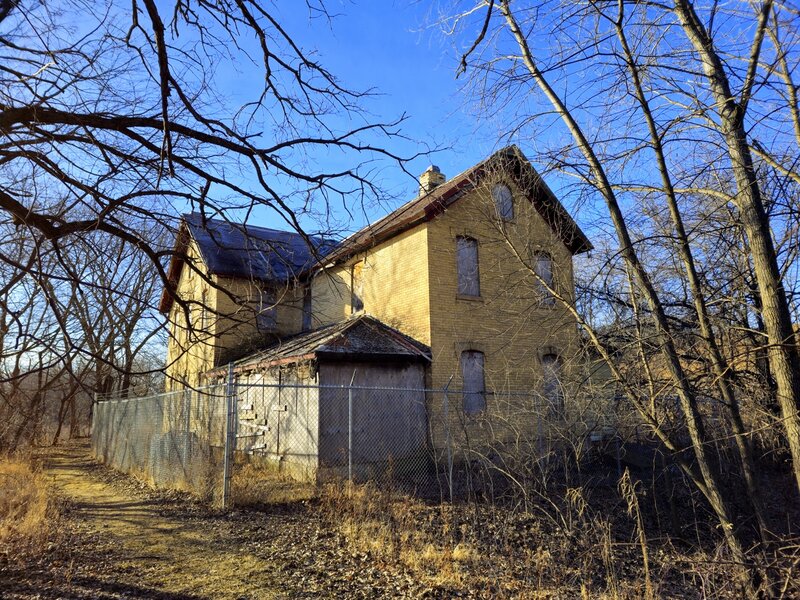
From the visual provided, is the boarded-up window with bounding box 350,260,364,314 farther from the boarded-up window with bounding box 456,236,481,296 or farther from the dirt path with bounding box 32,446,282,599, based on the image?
the dirt path with bounding box 32,446,282,599

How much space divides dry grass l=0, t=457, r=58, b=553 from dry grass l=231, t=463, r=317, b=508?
284 centimetres

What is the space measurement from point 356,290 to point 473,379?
474 centimetres

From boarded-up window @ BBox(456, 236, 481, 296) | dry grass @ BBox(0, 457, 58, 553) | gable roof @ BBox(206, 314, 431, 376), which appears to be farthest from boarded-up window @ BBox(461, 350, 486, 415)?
dry grass @ BBox(0, 457, 58, 553)

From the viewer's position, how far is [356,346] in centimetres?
1336

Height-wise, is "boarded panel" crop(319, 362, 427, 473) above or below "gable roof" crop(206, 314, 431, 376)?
below

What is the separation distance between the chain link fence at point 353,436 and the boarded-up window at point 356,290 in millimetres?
3684

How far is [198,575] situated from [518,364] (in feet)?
33.9

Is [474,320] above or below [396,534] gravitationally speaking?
above

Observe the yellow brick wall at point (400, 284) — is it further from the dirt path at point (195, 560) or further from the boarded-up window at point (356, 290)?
the dirt path at point (195, 560)

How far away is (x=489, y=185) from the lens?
8797 millimetres

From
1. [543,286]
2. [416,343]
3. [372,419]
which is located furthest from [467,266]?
[543,286]

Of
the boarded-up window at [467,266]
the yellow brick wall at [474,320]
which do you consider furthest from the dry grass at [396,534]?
the boarded-up window at [467,266]

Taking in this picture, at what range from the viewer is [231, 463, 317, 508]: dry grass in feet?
32.4

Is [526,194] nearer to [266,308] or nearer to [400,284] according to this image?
[266,308]
